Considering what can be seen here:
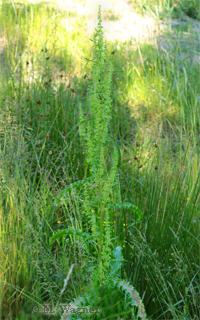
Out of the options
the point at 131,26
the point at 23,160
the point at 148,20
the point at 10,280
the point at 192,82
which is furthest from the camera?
the point at 148,20

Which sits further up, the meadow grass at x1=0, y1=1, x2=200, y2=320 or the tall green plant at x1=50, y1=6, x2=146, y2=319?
the tall green plant at x1=50, y1=6, x2=146, y2=319

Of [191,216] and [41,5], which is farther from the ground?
[41,5]

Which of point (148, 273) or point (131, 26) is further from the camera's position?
point (131, 26)

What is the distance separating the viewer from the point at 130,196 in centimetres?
205

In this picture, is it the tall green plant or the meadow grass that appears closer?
the tall green plant

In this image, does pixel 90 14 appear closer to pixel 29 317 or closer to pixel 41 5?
pixel 41 5

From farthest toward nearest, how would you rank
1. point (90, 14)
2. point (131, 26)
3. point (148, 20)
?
point (148, 20)
point (131, 26)
point (90, 14)

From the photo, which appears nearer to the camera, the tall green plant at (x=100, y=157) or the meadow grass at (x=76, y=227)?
the tall green plant at (x=100, y=157)

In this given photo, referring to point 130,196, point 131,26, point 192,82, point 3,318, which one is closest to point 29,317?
point 3,318

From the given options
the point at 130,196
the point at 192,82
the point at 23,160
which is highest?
the point at 192,82

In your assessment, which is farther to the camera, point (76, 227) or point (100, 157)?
point (76, 227)

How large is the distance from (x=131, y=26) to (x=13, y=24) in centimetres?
202

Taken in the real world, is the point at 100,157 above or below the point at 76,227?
above

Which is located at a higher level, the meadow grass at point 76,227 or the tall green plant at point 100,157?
the tall green plant at point 100,157
